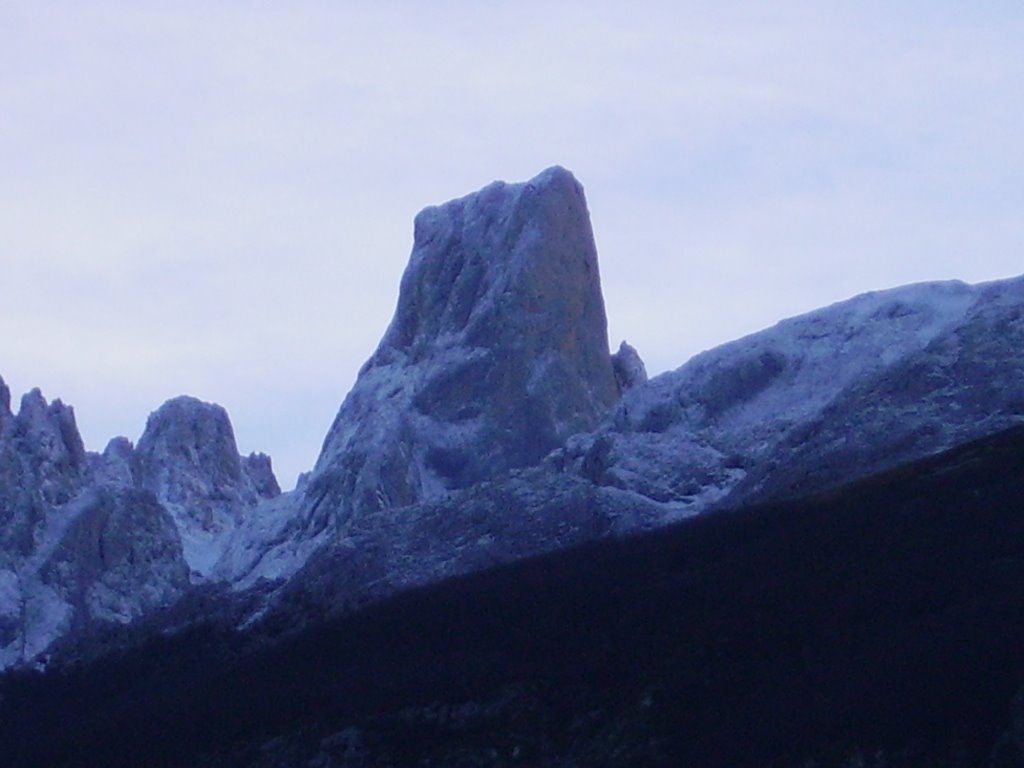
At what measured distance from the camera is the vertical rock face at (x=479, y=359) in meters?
139

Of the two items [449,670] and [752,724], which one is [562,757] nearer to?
[752,724]

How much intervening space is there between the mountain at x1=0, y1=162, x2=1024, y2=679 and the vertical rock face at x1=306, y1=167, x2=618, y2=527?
0.58 feet

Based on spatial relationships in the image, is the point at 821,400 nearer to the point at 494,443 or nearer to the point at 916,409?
the point at 916,409

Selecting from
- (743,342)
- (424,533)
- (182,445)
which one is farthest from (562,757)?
(182,445)

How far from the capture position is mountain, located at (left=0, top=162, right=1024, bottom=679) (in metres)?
102

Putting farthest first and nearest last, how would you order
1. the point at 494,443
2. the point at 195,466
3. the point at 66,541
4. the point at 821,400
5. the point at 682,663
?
the point at 195,466 < the point at 66,541 < the point at 494,443 < the point at 821,400 < the point at 682,663

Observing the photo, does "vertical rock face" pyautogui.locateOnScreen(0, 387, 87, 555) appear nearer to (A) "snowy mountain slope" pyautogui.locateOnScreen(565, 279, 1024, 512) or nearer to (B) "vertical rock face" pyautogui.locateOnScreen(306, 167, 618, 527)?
(B) "vertical rock face" pyautogui.locateOnScreen(306, 167, 618, 527)

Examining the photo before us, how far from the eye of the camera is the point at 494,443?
139625mm

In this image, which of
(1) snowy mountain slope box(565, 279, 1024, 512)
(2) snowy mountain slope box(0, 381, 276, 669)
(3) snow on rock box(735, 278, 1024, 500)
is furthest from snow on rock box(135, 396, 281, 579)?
(3) snow on rock box(735, 278, 1024, 500)

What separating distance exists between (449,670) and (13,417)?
10202 centimetres

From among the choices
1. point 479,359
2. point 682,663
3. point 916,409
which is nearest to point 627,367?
point 479,359

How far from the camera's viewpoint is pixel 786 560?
6569 centimetres

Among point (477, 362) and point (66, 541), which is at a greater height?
point (477, 362)

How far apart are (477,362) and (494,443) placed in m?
7.17
